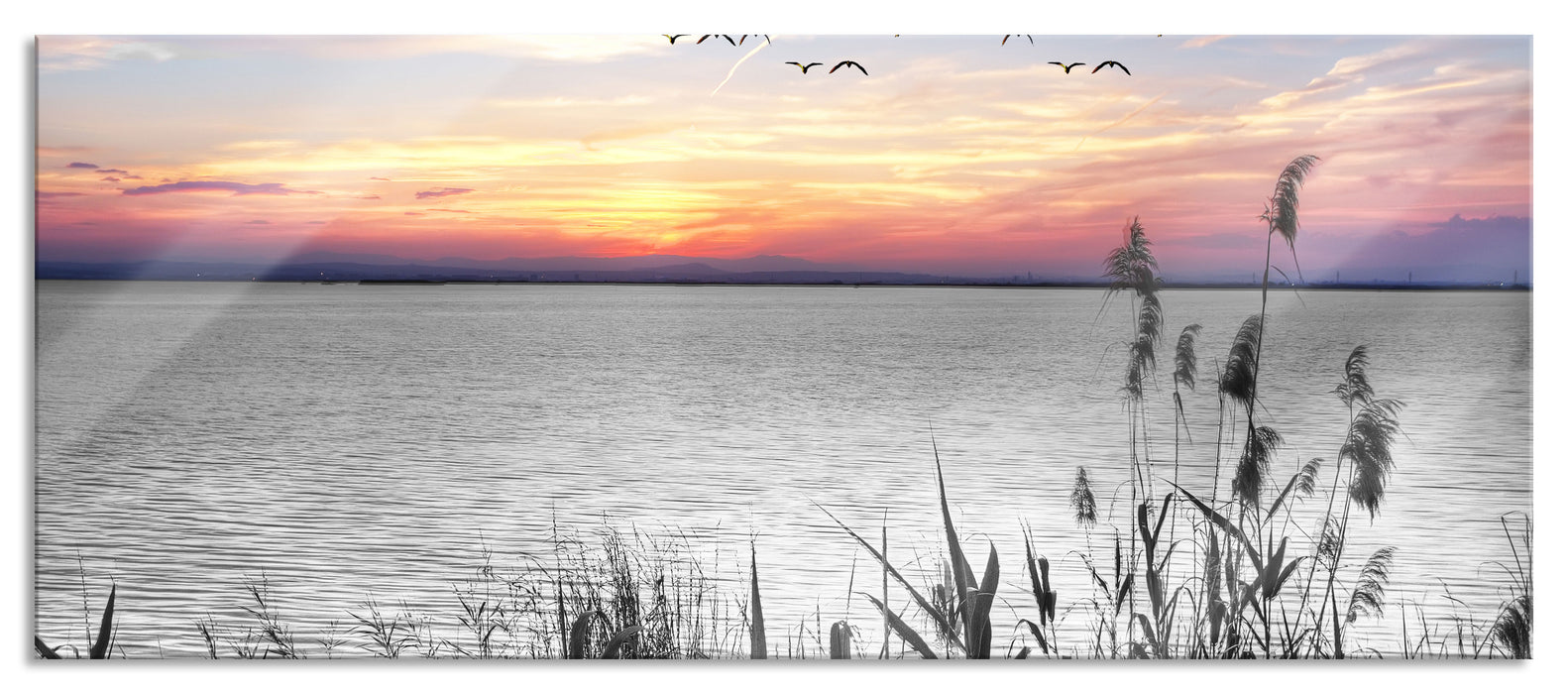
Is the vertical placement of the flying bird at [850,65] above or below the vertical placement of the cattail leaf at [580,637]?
above

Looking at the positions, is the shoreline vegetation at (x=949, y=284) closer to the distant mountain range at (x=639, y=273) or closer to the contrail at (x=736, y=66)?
the distant mountain range at (x=639, y=273)

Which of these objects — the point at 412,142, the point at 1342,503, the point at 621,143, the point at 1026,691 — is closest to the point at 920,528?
the point at 1026,691

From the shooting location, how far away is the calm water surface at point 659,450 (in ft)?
11.0

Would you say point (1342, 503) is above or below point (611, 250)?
below

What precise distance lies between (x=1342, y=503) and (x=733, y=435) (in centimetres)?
252

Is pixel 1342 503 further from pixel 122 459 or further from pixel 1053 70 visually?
pixel 122 459

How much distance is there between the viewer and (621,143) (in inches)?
148

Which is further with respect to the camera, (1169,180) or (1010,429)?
(1010,429)

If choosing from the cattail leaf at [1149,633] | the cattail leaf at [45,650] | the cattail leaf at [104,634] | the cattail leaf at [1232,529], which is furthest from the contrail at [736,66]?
the cattail leaf at [45,650]

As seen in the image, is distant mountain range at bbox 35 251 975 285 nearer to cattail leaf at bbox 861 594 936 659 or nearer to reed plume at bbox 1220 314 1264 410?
reed plume at bbox 1220 314 1264 410

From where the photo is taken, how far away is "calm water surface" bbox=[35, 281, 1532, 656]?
11.0 ft

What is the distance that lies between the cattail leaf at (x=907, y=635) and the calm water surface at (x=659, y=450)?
0.09 metres

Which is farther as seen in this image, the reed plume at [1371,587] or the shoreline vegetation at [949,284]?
the shoreline vegetation at [949,284]

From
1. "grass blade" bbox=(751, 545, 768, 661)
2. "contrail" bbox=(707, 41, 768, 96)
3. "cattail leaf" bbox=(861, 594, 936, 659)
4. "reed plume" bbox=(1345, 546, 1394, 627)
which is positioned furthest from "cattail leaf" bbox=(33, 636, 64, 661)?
"reed plume" bbox=(1345, 546, 1394, 627)
